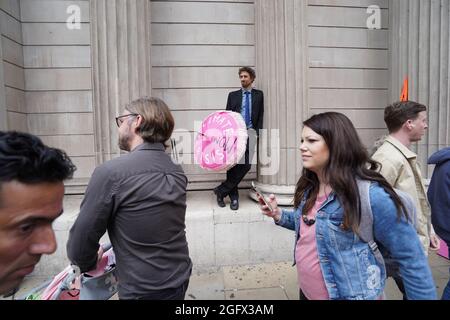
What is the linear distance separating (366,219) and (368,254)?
0.21 meters

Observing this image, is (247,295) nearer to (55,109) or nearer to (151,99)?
(151,99)

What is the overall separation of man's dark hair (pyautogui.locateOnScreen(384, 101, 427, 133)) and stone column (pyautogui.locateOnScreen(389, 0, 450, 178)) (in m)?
2.97

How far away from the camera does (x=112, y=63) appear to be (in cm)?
452

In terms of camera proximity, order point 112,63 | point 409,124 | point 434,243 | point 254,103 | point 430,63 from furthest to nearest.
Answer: point 430,63
point 254,103
point 112,63
point 434,243
point 409,124

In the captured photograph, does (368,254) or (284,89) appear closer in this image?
(368,254)

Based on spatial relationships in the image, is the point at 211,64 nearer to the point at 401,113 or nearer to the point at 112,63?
the point at 112,63

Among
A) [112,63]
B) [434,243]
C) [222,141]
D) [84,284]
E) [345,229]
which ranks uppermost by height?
[112,63]

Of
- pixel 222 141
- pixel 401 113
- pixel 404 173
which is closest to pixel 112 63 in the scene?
pixel 222 141

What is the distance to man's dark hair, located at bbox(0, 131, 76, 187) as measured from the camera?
895 millimetres

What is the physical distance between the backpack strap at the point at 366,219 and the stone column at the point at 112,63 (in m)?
3.81

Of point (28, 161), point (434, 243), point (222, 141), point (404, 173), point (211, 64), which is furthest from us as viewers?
point (211, 64)

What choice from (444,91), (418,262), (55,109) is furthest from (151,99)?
(444,91)

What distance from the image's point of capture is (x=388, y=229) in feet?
5.07

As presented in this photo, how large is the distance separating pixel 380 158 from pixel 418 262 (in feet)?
3.56
